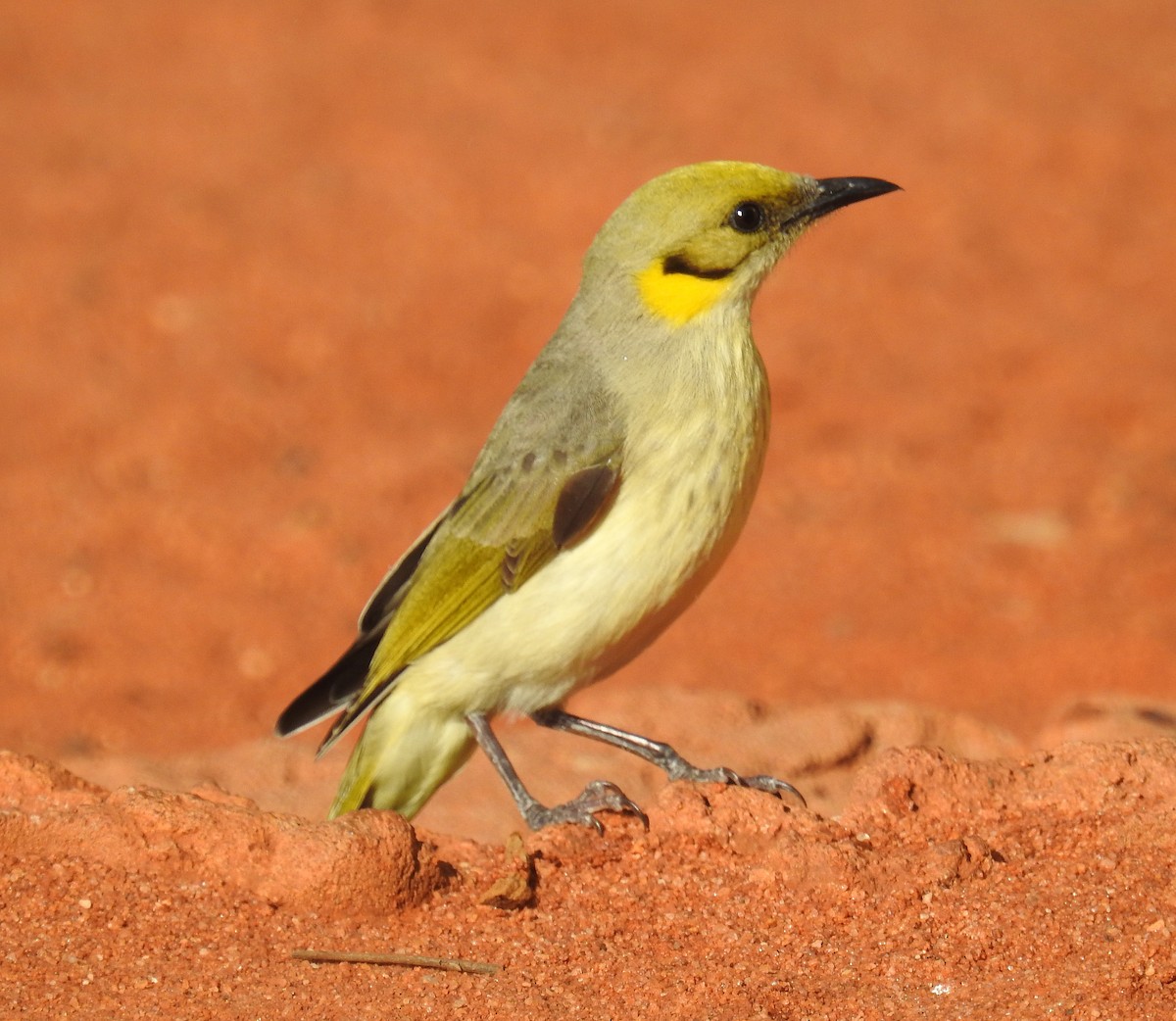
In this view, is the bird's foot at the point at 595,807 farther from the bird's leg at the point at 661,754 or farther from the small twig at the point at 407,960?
the small twig at the point at 407,960

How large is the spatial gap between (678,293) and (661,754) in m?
1.50

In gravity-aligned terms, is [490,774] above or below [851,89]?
below

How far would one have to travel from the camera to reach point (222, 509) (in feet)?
34.6

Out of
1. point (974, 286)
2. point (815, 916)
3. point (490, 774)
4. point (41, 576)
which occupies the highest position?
point (974, 286)

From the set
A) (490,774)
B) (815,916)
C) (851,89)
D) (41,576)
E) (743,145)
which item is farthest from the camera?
(851,89)

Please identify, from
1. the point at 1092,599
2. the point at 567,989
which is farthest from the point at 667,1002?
the point at 1092,599

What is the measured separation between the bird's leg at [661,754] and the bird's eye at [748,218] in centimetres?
169

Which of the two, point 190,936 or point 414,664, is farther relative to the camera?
point 414,664

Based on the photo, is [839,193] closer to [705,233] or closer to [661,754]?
[705,233]

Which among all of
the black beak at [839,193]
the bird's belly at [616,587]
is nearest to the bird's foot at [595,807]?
the bird's belly at [616,587]

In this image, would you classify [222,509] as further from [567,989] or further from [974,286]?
[567,989]

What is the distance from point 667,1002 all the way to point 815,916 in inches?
21.2

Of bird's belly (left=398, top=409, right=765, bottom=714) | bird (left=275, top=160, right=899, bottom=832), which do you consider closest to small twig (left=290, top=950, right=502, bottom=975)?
bird (left=275, top=160, right=899, bottom=832)

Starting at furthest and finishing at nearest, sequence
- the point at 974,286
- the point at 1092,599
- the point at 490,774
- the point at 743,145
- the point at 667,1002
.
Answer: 1. the point at 743,145
2. the point at 974,286
3. the point at 1092,599
4. the point at 490,774
5. the point at 667,1002
